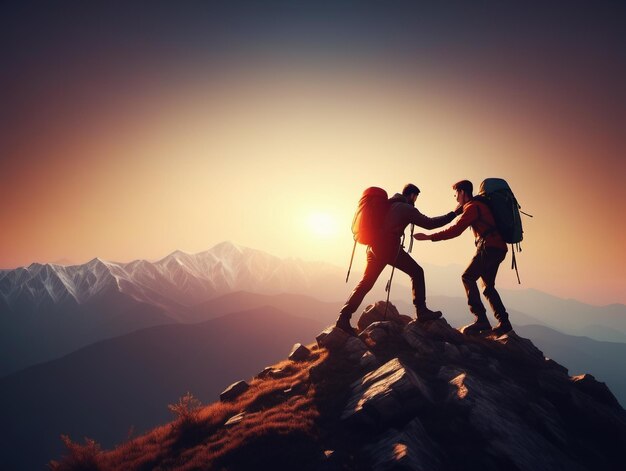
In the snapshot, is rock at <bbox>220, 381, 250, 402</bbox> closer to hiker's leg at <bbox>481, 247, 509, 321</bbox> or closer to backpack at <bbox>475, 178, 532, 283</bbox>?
hiker's leg at <bbox>481, 247, 509, 321</bbox>

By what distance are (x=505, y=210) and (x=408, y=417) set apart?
24.3 ft

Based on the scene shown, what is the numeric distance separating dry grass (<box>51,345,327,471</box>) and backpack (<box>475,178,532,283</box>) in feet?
24.8

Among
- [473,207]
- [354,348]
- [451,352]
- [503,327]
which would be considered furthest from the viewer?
[503,327]

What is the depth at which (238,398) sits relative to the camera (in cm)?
1009

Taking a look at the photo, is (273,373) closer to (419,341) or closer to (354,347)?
(354,347)

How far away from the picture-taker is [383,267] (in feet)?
32.6

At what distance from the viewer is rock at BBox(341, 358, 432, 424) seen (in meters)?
6.67

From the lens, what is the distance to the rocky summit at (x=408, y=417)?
586cm

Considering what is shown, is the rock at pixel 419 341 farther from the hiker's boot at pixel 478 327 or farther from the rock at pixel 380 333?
the hiker's boot at pixel 478 327

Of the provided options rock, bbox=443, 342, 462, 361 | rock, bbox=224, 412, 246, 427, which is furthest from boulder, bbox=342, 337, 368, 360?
rock, bbox=224, 412, 246, 427

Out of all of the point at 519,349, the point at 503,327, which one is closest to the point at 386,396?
the point at 519,349

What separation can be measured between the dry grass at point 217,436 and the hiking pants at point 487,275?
6.08m

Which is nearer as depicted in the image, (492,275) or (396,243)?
(396,243)

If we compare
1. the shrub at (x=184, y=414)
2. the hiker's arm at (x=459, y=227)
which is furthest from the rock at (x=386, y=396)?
the shrub at (x=184, y=414)
